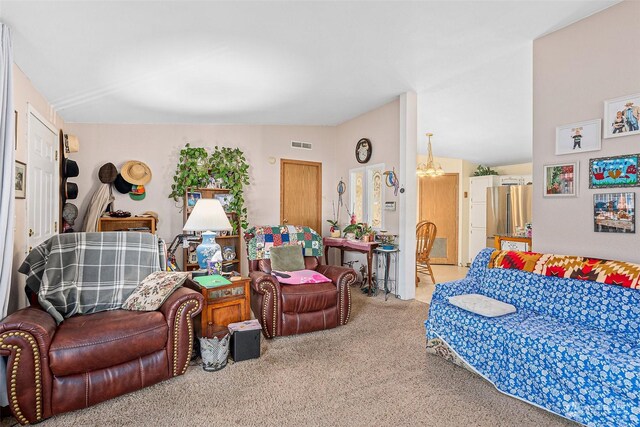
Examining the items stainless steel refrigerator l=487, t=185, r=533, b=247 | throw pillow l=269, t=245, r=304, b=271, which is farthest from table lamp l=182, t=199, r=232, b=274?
stainless steel refrigerator l=487, t=185, r=533, b=247

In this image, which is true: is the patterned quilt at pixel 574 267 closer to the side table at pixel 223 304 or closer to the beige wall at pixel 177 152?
the side table at pixel 223 304

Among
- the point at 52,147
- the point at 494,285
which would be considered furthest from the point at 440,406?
the point at 52,147

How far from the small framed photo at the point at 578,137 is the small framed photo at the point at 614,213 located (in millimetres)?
389

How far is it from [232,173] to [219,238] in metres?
0.93

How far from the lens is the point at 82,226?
169 inches

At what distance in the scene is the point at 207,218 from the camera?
279 centimetres

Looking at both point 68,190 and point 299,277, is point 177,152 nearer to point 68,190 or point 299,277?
point 68,190

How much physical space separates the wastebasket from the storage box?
79mm

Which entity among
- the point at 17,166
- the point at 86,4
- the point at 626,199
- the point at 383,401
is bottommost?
the point at 383,401

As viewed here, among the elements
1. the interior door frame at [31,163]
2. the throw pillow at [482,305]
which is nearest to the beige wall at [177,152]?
the interior door frame at [31,163]

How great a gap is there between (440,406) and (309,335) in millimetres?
1365

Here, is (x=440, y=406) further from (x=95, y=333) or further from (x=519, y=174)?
(x=519, y=174)

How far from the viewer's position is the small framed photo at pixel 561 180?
2703mm

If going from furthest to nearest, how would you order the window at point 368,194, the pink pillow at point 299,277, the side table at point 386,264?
the window at point 368,194, the side table at point 386,264, the pink pillow at point 299,277
